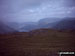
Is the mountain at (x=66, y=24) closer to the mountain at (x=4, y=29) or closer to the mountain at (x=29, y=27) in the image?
the mountain at (x=29, y=27)

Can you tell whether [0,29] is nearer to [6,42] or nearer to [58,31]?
[6,42]

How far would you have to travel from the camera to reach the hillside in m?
2.52

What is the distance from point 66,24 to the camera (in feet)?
8.48

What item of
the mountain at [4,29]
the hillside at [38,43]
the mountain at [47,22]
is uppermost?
the mountain at [47,22]

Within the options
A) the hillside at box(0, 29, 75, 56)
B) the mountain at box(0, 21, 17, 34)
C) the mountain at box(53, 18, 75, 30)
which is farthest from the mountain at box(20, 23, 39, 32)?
the mountain at box(53, 18, 75, 30)

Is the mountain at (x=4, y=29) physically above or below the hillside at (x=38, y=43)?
above

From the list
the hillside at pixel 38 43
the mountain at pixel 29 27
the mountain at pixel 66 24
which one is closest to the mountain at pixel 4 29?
the hillside at pixel 38 43

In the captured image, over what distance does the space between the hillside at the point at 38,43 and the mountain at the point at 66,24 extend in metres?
0.08

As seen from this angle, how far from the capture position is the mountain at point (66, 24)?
2.57 meters

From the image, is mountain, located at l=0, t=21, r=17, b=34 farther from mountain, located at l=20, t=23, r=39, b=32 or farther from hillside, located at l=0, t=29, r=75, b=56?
mountain, located at l=20, t=23, r=39, b=32

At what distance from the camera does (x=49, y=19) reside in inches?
101

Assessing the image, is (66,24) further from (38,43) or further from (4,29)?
(4,29)

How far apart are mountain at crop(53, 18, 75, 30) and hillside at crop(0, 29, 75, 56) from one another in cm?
8

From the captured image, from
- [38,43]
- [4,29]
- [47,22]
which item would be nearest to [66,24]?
[47,22]
